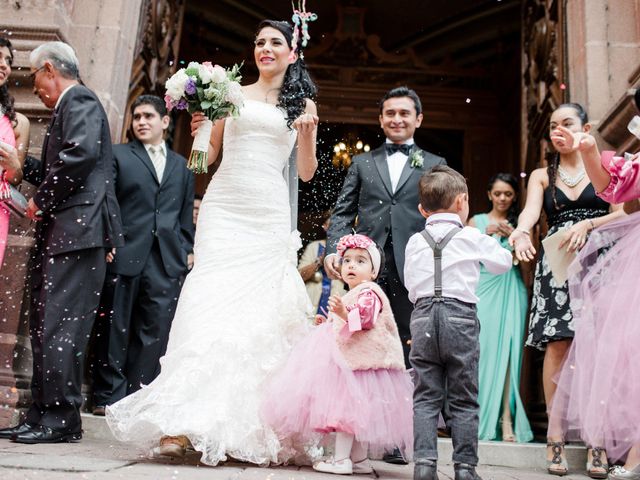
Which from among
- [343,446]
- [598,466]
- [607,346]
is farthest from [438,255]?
[598,466]

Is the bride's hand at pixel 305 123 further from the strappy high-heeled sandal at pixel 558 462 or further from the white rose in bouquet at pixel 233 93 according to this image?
the strappy high-heeled sandal at pixel 558 462

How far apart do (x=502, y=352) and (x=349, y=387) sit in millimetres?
2318

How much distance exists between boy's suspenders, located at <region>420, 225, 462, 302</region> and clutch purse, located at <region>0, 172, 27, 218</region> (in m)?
2.32

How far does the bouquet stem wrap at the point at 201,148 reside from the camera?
143 inches

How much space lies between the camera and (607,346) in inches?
116

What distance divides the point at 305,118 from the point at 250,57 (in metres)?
7.48

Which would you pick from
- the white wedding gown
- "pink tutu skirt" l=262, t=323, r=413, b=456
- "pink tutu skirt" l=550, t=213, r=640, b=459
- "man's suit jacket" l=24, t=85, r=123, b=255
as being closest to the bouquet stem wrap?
the white wedding gown

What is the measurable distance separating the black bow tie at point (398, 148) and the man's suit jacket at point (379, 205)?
4 cm

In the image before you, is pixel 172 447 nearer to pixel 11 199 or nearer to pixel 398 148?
pixel 11 199

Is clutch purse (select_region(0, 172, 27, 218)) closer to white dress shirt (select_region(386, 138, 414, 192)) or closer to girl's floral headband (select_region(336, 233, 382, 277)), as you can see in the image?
girl's floral headband (select_region(336, 233, 382, 277))

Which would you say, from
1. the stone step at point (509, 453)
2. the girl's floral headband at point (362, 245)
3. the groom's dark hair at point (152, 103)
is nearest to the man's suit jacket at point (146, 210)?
the groom's dark hair at point (152, 103)

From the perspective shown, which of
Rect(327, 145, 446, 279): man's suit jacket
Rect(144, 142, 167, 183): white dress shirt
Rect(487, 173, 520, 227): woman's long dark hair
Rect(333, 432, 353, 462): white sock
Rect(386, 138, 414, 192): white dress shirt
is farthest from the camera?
Rect(487, 173, 520, 227): woman's long dark hair

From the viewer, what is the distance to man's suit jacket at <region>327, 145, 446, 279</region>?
412 centimetres

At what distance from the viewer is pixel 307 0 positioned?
10.8 meters
